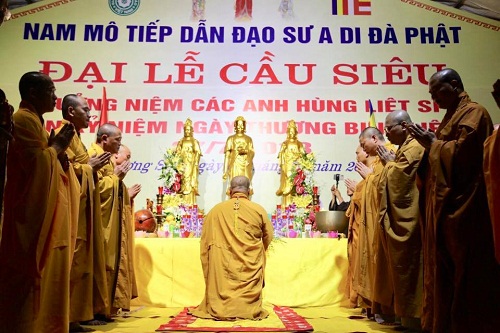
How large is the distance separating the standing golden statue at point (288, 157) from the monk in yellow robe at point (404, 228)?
Result: 10.8 ft

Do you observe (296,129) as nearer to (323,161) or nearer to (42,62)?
(323,161)

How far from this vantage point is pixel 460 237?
271 cm

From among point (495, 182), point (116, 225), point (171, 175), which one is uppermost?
point (171, 175)

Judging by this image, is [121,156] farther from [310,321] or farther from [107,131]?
[310,321]

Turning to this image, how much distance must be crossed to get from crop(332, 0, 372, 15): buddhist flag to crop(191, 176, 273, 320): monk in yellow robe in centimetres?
460

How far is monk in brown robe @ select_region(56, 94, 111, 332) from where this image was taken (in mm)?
3369

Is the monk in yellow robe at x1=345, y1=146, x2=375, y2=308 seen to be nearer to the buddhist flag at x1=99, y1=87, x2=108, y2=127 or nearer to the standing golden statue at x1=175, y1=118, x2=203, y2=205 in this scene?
the standing golden statue at x1=175, y1=118, x2=203, y2=205

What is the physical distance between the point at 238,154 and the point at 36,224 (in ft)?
16.0

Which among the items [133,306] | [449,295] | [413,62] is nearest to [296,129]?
[413,62]

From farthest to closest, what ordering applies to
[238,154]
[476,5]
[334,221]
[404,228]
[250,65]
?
[476,5], [250,65], [238,154], [334,221], [404,228]

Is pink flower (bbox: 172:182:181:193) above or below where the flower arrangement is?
below

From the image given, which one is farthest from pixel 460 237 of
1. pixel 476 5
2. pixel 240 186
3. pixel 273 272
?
pixel 476 5

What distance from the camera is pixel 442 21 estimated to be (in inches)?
318

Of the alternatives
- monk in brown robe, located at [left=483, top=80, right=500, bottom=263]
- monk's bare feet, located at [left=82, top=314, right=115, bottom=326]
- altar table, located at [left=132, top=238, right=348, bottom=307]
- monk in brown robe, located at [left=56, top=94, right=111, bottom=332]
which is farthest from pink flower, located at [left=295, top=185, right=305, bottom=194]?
monk in brown robe, located at [left=483, top=80, right=500, bottom=263]
